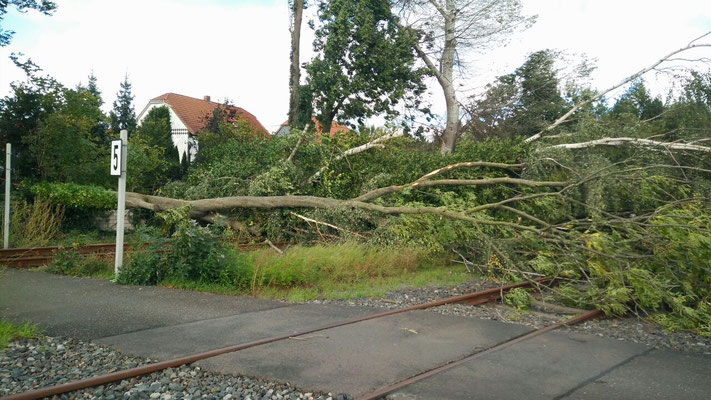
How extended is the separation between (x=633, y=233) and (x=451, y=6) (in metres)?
17.7

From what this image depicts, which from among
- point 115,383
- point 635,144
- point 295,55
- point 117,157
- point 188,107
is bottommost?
point 115,383

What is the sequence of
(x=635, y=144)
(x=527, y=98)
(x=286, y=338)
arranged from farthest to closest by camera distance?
(x=527, y=98), (x=635, y=144), (x=286, y=338)

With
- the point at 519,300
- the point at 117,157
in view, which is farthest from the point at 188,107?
the point at 519,300

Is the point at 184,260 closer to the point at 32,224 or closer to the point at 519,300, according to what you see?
the point at 519,300

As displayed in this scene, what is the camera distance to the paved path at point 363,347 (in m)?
4.96

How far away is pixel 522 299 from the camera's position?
8.80m

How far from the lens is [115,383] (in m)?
4.75

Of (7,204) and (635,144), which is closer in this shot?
(7,204)

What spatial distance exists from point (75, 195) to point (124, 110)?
36.1m

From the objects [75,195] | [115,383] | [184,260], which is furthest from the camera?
[75,195]

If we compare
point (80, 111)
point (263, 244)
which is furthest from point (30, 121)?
point (263, 244)

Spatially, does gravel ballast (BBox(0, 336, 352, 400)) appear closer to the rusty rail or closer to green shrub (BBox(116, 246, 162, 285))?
the rusty rail

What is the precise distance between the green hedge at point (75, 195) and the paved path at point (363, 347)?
758 centimetres

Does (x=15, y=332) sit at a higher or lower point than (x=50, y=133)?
lower
